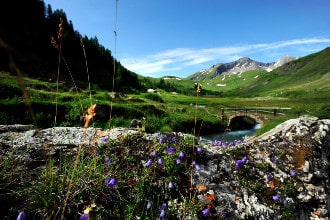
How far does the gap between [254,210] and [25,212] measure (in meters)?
3.20

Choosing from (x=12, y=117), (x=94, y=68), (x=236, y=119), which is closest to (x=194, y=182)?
(x=12, y=117)

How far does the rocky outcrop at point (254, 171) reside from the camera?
3.62 m

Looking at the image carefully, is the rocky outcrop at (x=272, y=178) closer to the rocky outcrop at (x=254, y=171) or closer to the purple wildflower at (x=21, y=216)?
the rocky outcrop at (x=254, y=171)

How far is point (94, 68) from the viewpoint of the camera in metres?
104

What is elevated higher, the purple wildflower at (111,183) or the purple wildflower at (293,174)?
the purple wildflower at (111,183)

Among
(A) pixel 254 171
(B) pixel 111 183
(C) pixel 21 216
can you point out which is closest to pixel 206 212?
(B) pixel 111 183

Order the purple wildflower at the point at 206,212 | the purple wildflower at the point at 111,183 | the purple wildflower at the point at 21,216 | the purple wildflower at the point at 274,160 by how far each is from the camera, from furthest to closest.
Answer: the purple wildflower at the point at 274,160 → the purple wildflower at the point at 206,212 → the purple wildflower at the point at 111,183 → the purple wildflower at the point at 21,216

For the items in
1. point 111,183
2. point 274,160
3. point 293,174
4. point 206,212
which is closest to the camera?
point 111,183

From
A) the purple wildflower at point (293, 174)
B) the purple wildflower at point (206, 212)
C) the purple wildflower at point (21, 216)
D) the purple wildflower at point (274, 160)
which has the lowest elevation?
the purple wildflower at point (206, 212)

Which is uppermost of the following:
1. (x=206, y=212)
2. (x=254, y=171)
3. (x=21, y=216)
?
(x=21, y=216)

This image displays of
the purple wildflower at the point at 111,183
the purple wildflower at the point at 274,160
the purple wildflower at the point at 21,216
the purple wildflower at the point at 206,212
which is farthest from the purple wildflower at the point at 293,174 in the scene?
the purple wildflower at the point at 21,216

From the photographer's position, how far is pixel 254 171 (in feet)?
14.8

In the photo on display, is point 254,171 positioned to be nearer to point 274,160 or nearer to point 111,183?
point 274,160

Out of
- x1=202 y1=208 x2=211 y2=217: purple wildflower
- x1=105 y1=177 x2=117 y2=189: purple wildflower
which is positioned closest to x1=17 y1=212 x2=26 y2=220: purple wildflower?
x1=105 y1=177 x2=117 y2=189: purple wildflower
